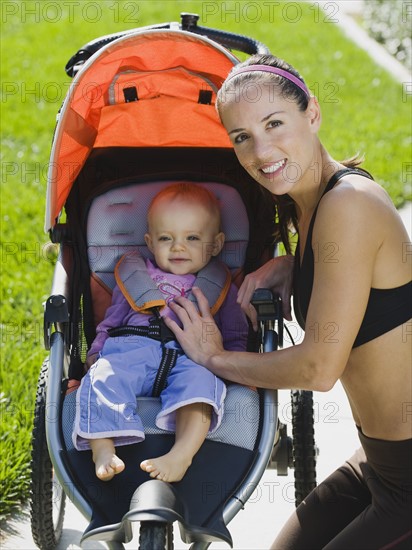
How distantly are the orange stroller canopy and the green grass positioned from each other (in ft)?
1.86

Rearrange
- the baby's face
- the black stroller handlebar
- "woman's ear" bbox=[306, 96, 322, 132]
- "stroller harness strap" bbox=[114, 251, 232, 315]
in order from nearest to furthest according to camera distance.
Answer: "woman's ear" bbox=[306, 96, 322, 132]
"stroller harness strap" bbox=[114, 251, 232, 315]
the baby's face
the black stroller handlebar

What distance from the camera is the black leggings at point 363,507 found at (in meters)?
2.30

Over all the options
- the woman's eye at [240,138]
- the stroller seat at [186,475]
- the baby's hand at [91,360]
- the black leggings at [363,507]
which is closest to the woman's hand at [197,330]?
the stroller seat at [186,475]

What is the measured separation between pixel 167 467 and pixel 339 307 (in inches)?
26.5

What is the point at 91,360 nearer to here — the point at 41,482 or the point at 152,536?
the point at 41,482

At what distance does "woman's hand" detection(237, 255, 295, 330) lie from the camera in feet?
9.59

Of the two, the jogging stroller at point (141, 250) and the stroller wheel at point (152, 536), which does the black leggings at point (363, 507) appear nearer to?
the jogging stroller at point (141, 250)

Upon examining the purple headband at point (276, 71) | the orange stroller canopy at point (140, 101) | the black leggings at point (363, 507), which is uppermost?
the orange stroller canopy at point (140, 101)

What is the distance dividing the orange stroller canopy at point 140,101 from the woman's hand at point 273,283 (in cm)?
73

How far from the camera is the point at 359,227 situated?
2.22 meters

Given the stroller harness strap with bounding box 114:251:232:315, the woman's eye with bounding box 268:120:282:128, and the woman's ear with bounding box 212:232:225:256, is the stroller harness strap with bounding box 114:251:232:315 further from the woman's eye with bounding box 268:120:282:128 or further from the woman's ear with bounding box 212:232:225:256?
the woman's eye with bounding box 268:120:282:128

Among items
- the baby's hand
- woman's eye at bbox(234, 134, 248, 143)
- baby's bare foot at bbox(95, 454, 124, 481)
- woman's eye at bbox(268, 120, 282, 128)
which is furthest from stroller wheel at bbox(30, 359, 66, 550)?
woman's eye at bbox(268, 120, 282, 128)

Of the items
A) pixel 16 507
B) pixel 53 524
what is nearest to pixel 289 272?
pixel 53 524

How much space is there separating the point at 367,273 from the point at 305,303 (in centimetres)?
29
